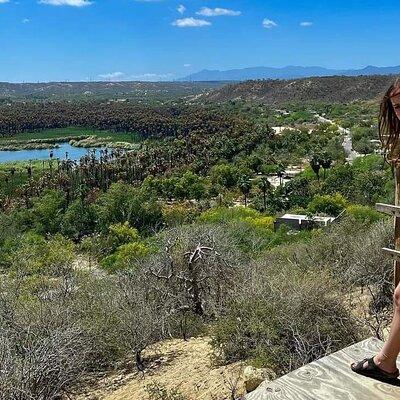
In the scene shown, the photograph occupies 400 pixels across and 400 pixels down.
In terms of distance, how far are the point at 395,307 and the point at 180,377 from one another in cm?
758

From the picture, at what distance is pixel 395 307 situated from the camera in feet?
10.3

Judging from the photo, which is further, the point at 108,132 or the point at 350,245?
the point at 108,132

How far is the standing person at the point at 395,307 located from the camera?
9.54 ft

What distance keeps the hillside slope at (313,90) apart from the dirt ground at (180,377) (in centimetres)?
12965

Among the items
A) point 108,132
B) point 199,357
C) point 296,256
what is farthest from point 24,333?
point 108,132

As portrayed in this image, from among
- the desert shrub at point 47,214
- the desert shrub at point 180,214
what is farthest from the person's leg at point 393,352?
the desert shrub at point 47,214

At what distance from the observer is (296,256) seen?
19.3 meters

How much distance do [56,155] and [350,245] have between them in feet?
313

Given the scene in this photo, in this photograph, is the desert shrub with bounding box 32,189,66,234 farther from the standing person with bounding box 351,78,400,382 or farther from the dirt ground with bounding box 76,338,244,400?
the standing person with bounding box 351,78,400,382

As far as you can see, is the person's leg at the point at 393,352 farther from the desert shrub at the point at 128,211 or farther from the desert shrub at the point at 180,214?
the desert shrub at the point at 128,211

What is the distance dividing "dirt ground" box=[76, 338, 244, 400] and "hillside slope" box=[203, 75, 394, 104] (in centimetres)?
12965

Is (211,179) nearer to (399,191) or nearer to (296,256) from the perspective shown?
(296,256)

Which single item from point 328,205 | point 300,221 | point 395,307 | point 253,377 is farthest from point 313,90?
point 395,307

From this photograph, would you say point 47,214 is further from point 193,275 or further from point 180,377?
point 180,377
